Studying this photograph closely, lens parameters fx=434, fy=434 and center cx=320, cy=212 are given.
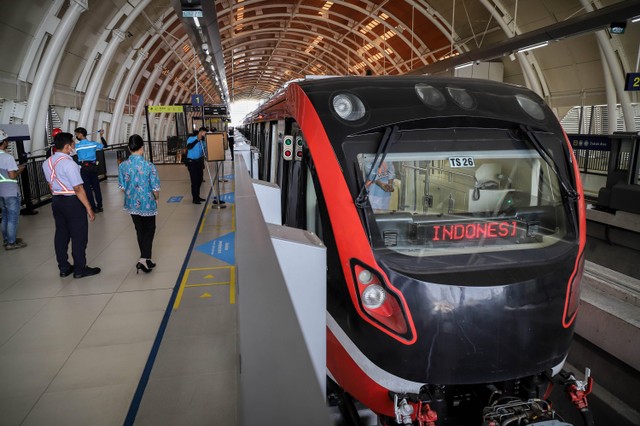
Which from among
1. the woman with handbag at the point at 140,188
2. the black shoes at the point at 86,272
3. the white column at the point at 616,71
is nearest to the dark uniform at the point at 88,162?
the black shoes at the point at 86,272

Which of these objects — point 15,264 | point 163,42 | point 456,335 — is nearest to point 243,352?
point 456,335

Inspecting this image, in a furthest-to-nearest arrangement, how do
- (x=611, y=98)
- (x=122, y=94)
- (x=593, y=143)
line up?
(x=122, y=94) < (x=611, y=98) < (x=593, y=143)

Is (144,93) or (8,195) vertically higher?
(144,93)

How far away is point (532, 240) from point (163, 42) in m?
26.2

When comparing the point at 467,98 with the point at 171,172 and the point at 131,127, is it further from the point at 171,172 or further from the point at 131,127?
the point at 131,127

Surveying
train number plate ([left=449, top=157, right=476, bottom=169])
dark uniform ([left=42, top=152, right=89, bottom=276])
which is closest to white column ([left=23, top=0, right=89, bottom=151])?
dark uniform ([left=42, top=152, right=89, bottom=276])

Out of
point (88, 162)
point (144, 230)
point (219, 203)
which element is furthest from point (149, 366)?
point (219, 203)

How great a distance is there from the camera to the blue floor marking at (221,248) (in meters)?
6.91

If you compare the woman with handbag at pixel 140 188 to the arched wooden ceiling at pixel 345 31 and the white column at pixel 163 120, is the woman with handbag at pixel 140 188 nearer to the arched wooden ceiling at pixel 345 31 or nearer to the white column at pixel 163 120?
the arched wooden ceiling at pixel 345 31

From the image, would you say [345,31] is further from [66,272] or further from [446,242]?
[446,242]

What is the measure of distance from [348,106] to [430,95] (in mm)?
625

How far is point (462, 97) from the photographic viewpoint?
317 cm

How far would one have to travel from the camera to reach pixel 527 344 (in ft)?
8.43

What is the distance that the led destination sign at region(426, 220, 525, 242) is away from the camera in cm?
293
